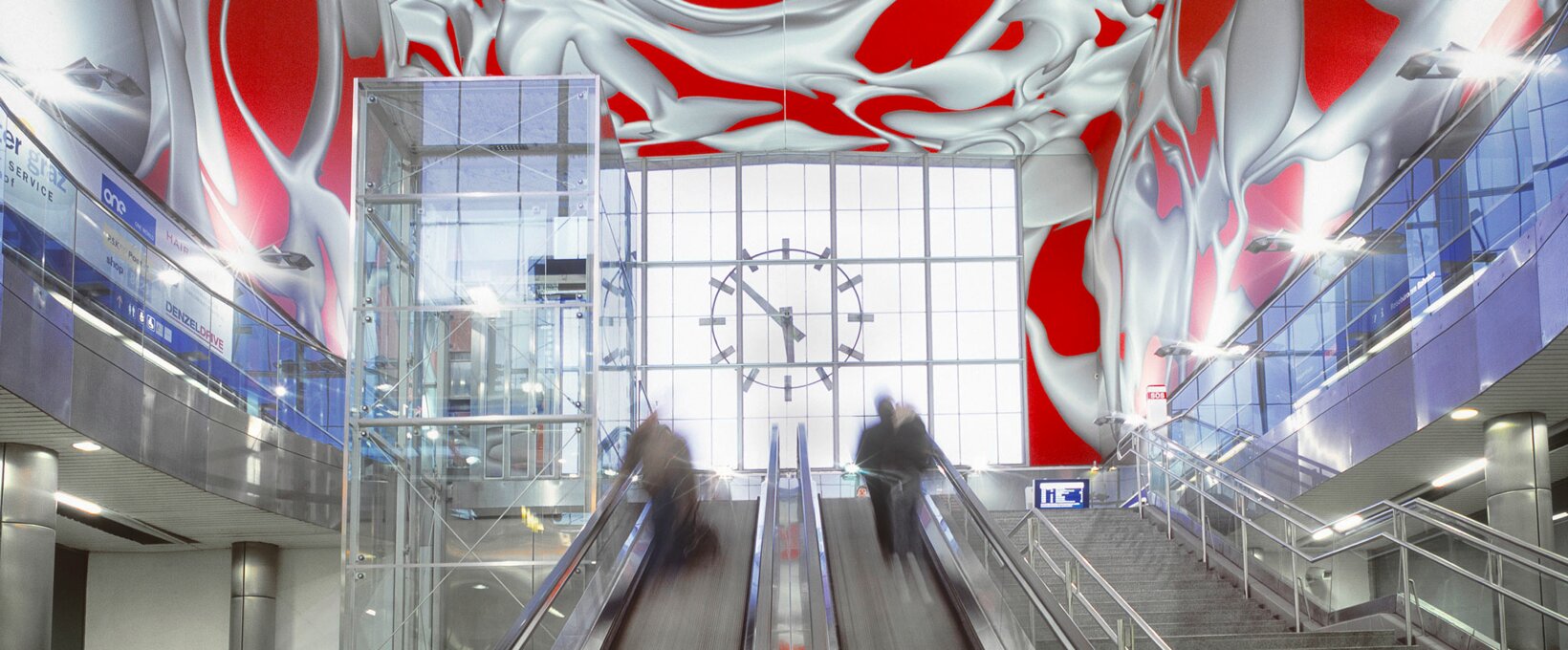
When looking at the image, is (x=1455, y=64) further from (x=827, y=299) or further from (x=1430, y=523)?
(x=827, y=299)

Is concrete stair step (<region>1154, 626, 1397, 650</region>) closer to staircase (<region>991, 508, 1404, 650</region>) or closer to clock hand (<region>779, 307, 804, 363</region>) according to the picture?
staircase (<region>991, 508, 1404, 650</region>)

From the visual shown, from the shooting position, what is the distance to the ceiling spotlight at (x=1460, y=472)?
465 inches

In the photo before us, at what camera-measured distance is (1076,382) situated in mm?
24047

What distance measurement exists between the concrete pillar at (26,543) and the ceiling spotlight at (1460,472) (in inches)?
428

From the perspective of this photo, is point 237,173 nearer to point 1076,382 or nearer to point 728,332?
point 728,332

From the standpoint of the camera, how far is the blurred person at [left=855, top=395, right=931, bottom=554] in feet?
35.4

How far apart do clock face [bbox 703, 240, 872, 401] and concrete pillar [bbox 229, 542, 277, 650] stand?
359 inches

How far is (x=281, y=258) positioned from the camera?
55.5 feet

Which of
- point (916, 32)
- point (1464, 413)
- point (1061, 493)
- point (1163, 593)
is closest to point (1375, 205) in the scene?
point (1464, 413)

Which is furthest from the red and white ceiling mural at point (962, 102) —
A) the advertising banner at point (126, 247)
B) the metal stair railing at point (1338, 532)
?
the metal stair railing at point (1338, 532)

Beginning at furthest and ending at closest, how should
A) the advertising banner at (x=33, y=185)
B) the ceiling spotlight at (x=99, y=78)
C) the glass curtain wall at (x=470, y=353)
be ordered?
the glass curtain wall at (x=470, y=353), the ceiling spotlight at (x=99, y=78), the advertising banner at (x=33, y=185)

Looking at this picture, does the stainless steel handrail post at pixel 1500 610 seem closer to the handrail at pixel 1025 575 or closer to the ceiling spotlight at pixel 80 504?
the handrail at pixel 1025 575

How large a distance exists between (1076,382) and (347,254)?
38.3 feet

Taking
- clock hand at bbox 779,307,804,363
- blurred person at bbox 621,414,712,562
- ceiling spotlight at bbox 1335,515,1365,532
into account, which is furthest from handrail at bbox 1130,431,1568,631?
clock hand at bbox 779,307,804,363
